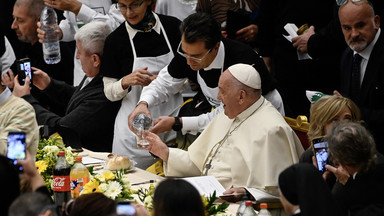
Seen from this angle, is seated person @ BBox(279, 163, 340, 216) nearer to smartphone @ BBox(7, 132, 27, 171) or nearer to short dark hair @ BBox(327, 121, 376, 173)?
short dark hair @ BBox(327, 121, 376, 173)

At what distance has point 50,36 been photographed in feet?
26.2

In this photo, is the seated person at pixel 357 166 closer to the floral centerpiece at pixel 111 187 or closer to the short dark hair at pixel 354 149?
the short dark hair at pixel 354 149

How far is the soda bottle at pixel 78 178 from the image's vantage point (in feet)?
16.7

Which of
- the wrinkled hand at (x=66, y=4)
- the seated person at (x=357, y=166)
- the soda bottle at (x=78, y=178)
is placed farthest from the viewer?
the wrinkled hand at (x=66, y=4)

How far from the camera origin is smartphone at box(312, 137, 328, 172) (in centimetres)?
476

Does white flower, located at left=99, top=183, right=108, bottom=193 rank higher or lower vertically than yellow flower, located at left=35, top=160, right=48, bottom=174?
higher

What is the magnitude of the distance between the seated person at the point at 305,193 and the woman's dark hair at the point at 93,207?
857 mm

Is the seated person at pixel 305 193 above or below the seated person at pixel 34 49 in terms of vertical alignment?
above

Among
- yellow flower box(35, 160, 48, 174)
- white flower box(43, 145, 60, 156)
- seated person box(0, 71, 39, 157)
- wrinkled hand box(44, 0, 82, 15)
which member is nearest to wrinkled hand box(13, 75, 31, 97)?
wrinkled hand box(44, 0, 82, 15)

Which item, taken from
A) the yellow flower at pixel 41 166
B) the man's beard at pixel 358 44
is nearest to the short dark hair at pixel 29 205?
the yellow flower at pixel 41 166

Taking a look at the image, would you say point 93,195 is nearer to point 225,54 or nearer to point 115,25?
point 225,54

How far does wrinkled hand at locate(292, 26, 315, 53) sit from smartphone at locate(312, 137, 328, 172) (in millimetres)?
2101

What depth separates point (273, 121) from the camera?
5.39 meters

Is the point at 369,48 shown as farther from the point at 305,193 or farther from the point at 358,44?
the point at 305,193
